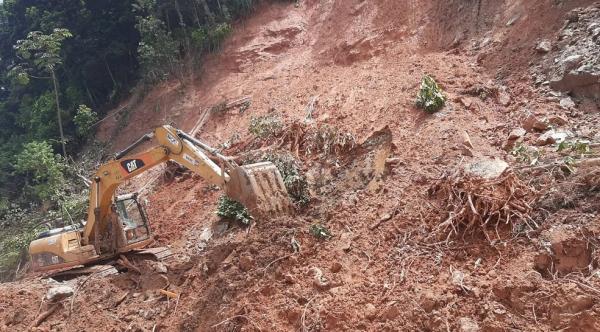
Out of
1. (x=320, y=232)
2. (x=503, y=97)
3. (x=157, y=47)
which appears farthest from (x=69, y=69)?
(x=503, y=97)

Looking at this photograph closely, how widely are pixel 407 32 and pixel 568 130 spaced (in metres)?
6.24

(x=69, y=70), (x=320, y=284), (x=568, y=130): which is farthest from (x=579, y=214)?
(x=69, y=70)

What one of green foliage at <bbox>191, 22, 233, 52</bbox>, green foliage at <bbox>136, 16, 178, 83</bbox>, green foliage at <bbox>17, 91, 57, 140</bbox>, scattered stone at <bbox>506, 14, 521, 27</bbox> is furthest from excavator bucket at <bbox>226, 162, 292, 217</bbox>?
green foliage at <bbox>17, 91, 57, 140</bbox>

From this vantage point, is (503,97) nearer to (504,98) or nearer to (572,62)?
(504,98)

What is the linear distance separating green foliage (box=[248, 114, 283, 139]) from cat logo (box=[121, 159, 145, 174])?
3.63 metres

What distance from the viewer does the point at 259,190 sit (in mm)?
6887

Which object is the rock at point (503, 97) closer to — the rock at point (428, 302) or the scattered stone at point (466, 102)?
the scattered stone at point (466, 102)

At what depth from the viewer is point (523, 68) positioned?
8.76 metres

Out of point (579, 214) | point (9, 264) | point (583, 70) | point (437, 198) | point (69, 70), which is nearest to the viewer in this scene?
point (579, 214)

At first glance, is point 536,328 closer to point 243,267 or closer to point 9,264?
point 243,267

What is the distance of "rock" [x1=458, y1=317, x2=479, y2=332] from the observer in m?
4.53

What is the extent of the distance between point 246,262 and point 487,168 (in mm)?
3149

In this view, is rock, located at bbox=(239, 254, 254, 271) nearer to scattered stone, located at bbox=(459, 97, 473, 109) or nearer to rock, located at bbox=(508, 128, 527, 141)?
rock, located at bbox=(508, 128, 527, 141)

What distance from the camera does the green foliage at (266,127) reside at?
1080 centimetres
